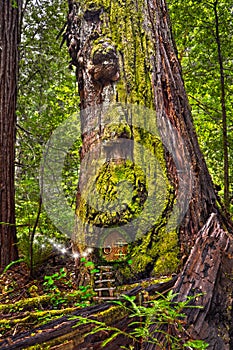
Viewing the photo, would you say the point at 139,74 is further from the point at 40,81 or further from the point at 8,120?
the point at 40,81

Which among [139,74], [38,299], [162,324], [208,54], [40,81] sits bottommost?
[38,299]

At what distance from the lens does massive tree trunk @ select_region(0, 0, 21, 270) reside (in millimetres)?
4027

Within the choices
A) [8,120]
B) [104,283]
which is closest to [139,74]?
[104,283]

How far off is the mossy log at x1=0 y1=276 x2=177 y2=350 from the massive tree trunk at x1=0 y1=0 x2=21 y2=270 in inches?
104

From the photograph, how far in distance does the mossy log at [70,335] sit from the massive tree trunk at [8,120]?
2.63 meters

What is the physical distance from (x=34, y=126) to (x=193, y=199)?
330cm

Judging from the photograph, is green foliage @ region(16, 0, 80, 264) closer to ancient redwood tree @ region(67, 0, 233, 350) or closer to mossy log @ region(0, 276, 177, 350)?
ancient redwood tree @ region(67, 0, 233, 350)

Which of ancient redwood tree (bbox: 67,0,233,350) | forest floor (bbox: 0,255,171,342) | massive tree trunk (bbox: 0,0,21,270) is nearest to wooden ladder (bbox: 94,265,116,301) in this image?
forest floor (bbox: 0,255,171,342)

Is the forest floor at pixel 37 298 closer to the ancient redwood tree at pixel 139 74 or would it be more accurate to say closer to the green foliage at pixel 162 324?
the green foliage at pixel 162 324

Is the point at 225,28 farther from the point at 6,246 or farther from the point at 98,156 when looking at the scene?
the point at 6,246

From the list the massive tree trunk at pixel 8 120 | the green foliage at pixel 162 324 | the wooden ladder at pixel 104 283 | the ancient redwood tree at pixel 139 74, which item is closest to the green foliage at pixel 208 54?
the ancient redwood tree at pixel 139 74

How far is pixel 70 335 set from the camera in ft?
4.76

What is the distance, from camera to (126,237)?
219cm

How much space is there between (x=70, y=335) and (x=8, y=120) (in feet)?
11.8
